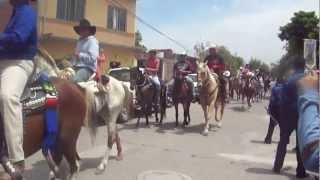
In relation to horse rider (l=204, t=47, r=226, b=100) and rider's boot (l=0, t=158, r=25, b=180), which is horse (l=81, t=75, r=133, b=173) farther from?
horse rider (l=204, t=47, r=226, b=100)

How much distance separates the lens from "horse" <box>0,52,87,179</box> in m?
6.15

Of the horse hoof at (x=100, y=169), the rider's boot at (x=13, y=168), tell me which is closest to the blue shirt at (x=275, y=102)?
the horse hoof at (x=100, y=169)

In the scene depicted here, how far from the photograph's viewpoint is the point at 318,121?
2.09 meters

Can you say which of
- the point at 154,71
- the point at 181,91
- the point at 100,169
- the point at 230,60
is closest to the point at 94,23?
the point at 154,71

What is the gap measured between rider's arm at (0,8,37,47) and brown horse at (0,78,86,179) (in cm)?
96

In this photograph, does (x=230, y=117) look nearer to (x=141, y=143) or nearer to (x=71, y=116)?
(x=141, y=143)

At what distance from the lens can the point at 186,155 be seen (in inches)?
427

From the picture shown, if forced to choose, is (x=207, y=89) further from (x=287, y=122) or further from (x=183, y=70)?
(x=287, y=122)

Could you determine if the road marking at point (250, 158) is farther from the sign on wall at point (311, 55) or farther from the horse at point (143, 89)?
the horse at point (143, 89)

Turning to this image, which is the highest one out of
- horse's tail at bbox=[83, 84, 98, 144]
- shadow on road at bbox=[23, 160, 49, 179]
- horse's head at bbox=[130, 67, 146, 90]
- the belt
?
horse's head at bbox=[130, 67, 146, 90]

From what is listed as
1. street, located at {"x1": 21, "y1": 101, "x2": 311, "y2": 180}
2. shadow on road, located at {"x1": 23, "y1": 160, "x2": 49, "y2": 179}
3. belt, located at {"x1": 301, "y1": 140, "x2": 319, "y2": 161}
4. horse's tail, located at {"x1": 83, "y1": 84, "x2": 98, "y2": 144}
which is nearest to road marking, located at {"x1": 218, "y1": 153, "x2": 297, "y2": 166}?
street, located at {"x1": 21, "y1": 101, "x2": 311, "y2": 180}

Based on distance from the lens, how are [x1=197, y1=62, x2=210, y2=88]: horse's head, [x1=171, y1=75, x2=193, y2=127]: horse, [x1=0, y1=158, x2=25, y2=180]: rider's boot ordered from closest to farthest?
1. [x1=0, y1=158, x2=25, y2=180]: rider's boot
2. [x1=197, y1=62, x2=210, y2=88]: horse's head
3. [x1=171, y1=75, x2=193, y2=127]: horse

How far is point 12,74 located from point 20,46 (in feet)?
1.09

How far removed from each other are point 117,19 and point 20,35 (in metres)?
29.3
